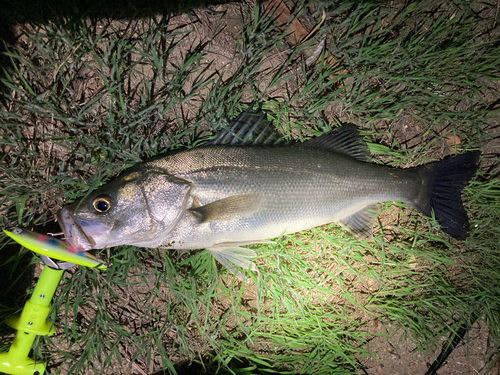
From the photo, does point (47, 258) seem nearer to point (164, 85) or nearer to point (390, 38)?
point (164, 85)

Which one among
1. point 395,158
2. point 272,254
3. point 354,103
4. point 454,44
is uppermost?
point 454,44

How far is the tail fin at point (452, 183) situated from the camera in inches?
104

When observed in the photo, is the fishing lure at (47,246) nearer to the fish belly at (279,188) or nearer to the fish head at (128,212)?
the fish head at (128,212)

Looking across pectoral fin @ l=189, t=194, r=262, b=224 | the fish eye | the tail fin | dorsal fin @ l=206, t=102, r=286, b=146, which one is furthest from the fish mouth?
the tail fin

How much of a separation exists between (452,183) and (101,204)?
10.3 feet

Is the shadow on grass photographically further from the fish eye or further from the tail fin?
the tail fin

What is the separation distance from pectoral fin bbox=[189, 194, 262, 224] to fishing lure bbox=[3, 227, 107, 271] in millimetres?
899

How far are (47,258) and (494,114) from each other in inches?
169

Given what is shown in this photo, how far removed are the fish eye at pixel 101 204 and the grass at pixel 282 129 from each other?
432 millimetres

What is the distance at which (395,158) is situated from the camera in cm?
284

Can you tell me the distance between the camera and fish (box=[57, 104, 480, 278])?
2088 mm

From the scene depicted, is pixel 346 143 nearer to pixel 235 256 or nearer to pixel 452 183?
pixel 452 183

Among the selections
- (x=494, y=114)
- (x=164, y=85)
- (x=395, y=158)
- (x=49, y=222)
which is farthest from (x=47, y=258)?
(x=494, y=114)

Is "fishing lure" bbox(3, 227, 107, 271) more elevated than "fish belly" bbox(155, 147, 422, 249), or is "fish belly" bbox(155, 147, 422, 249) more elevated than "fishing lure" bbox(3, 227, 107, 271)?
"fish belly" bbox(155, 147, 422, 249)
